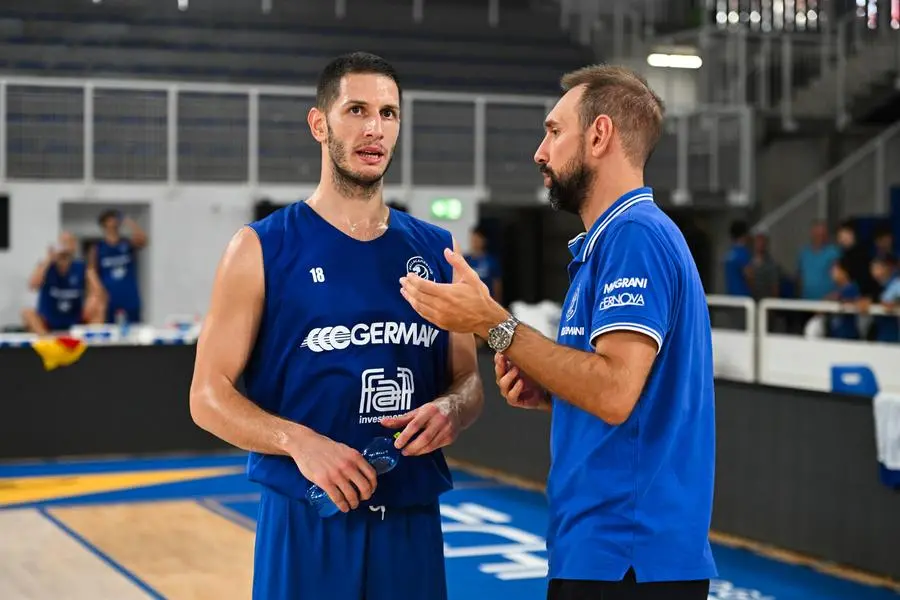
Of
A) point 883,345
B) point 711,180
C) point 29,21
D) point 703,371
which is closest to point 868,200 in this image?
point 711,180

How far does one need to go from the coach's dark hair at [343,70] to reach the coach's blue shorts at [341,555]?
92 centimetres

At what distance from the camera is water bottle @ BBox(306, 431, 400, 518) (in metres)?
3.10

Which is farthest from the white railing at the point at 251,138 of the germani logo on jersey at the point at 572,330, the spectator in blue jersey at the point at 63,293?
the germani logo on jersey at the point at 572,330

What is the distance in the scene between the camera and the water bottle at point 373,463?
3.10 metres

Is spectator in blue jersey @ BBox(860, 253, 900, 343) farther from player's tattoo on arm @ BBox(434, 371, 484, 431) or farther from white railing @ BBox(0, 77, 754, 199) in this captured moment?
player's tattoo on arm @ BBox(434, 371, 484, 431)

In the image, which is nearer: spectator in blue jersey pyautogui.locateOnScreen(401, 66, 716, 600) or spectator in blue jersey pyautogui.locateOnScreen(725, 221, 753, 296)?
spectator in blue jersey pyautogui.locateOnScreen(401, 66, 716, 600)

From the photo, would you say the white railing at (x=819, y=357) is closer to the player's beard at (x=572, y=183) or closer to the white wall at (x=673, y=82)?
the player's beard at (x=572, y=183)

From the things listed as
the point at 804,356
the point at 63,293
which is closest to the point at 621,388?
the point at 804,356

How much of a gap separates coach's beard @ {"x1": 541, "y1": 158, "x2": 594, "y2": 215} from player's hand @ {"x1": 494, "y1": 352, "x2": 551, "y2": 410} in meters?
0.37

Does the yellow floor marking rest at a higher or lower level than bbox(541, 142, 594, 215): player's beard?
lower

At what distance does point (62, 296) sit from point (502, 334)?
437 inches

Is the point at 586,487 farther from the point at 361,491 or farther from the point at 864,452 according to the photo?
Answer: the point at 864,452

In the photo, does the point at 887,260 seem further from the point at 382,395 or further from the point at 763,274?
the point at 382,395

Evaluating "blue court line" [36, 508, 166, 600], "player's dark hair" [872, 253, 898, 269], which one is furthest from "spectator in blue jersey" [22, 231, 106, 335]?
"player's dark hair" [872, 253, 898, 269]
